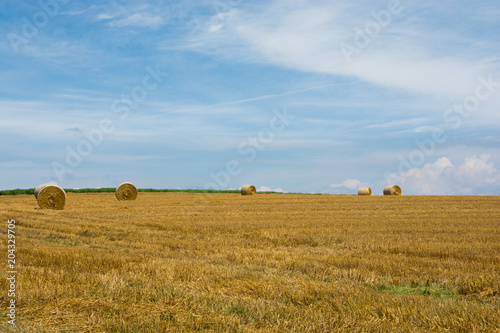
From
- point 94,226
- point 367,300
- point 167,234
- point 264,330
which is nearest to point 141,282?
point 264,330

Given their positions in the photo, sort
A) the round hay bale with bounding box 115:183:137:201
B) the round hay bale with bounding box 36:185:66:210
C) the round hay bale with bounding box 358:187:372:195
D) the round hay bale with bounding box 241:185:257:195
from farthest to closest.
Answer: the round hay bale with bounding box 358:187:372:195 → the round hay bale with bounding box 241:185:257:195 → the round hay bale with bounding box 115:183:137:201 → the round hay bale with bounding box 36:185:66:210

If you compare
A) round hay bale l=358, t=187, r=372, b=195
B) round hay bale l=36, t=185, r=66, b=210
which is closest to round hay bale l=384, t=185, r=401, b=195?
round hay bale l=358, t=187, r=372, b=195

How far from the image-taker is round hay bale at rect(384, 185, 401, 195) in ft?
143

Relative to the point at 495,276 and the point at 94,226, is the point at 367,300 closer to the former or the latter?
the point at 495,276

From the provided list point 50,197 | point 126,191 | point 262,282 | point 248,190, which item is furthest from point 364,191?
point 262,282

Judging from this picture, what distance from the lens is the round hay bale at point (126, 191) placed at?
3503 cm

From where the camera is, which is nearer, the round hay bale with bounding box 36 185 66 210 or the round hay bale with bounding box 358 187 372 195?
the round hay bale with bounding box 36 185 66 210

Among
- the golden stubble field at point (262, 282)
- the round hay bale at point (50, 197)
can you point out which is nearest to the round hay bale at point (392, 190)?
the round hay bale at point (50, 197)

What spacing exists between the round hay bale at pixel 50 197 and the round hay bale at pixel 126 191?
24.6 feet

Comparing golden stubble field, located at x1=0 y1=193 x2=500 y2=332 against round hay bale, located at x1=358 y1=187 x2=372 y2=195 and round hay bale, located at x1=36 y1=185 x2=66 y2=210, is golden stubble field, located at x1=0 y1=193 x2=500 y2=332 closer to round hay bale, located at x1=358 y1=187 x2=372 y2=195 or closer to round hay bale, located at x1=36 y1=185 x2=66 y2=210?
round hay bale, located at x1=36 y1=185 x2=66 y2=210

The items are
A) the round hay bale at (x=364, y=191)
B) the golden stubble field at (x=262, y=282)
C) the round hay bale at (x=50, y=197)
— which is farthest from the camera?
the round hay bale at (x=364, y=191)

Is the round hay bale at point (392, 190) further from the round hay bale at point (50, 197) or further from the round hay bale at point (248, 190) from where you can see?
the round hay bale at point (50, 197)

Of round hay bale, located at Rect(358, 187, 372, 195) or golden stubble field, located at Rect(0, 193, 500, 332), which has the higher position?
round hay bale, located at Rect(358, 187, 372, 195)

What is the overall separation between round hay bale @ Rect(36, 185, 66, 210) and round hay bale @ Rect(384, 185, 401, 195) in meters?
30.5
